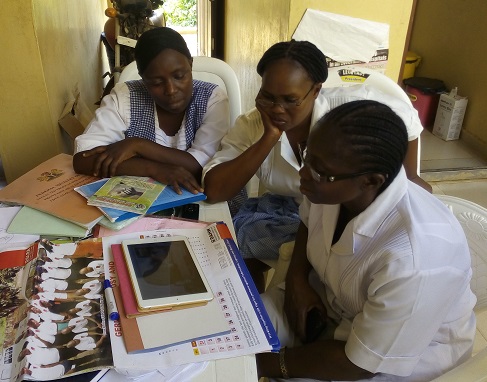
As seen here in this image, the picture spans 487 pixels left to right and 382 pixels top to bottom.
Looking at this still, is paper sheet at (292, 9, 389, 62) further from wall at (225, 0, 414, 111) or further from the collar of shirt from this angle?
the collar of shirt

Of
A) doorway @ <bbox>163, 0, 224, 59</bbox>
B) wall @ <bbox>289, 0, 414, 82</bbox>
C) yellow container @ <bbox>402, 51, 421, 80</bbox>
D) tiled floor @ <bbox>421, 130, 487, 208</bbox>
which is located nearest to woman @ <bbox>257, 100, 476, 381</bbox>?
wall @ <bbox>289, 0, 414, 82</bbox>

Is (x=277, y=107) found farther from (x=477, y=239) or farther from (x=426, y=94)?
(x=426, y=94)

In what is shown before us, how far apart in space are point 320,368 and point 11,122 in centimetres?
159

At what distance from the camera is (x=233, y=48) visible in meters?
3.50

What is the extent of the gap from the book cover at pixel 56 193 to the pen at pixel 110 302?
0.72 ft

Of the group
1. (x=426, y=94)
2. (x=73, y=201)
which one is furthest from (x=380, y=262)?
(x=426, y=94)

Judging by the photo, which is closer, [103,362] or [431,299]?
[103,362]

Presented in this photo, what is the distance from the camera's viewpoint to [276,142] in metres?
1.28

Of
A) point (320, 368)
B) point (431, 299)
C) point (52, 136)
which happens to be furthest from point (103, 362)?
point (52, 136)

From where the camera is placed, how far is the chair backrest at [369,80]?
→ 1.56m

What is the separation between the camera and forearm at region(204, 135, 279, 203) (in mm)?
1204

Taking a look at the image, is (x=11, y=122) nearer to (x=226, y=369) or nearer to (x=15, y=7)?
(x=15, y=7)

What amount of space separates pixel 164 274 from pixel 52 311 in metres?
0.21

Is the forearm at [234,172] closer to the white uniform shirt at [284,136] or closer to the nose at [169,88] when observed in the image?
the white uniform shirt at [284,136]
